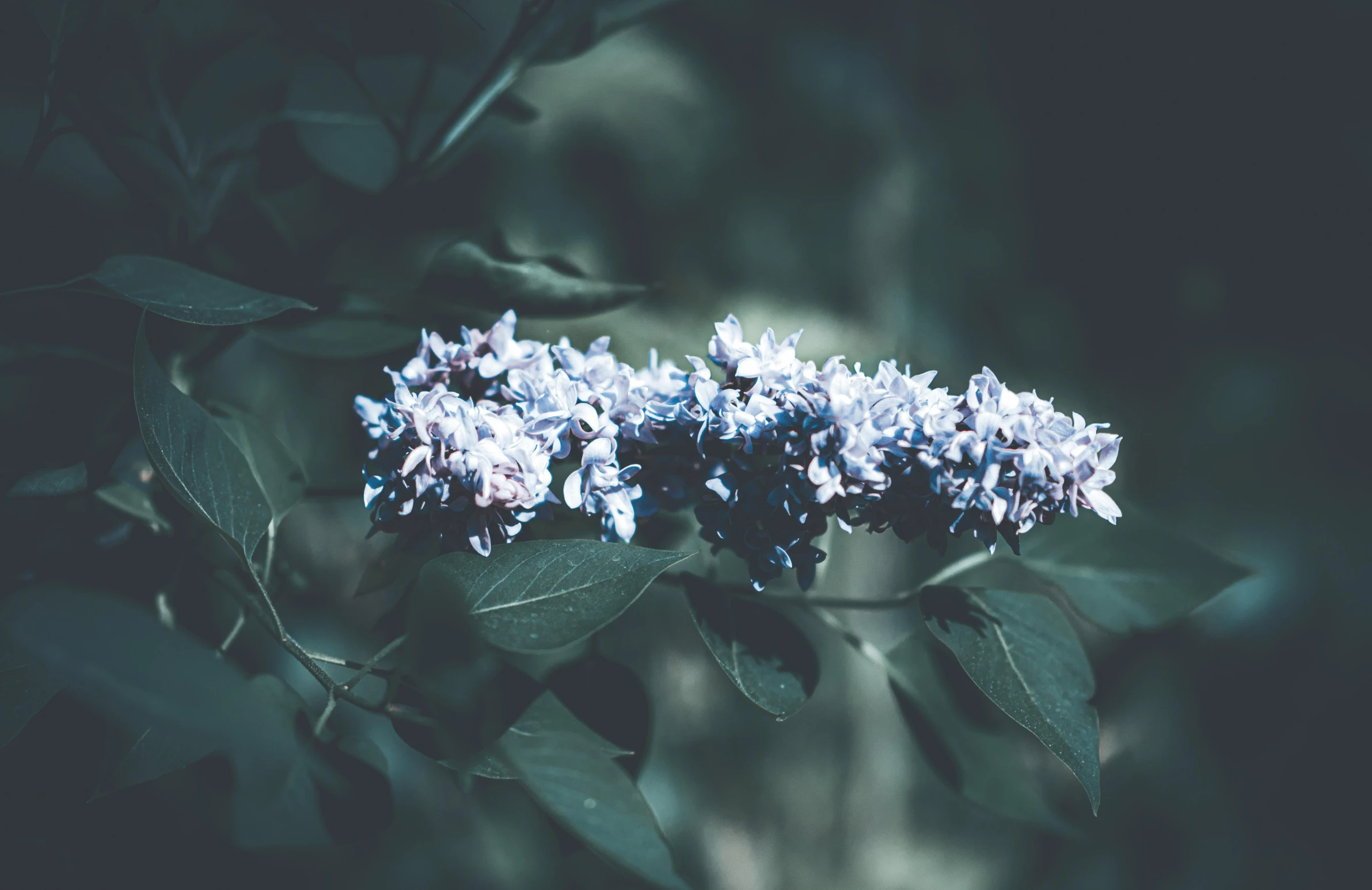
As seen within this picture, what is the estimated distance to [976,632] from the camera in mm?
383

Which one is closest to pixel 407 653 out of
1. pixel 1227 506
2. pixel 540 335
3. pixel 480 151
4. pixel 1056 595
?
pixel 540 335

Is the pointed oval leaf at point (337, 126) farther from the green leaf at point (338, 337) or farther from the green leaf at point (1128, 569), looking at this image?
the green leaf at point (1128, 569)

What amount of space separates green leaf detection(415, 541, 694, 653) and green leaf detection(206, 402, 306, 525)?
0.16 m

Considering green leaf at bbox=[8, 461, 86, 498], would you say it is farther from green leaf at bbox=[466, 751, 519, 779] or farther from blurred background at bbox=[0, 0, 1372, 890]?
blurred background at bbox=[0, 0, 1372, 890]

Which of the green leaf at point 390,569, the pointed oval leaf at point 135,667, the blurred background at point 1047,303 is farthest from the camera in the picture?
the blurred background at point 1047,303

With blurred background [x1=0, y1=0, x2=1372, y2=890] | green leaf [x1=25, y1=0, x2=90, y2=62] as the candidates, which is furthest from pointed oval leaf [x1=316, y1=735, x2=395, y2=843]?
blurred background [x1=0, y1=0, x2=1372, y2=890]

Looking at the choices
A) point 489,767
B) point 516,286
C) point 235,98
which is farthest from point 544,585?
point 235,98

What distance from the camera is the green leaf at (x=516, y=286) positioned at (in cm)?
42

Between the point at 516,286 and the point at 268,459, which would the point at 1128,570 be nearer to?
the point at 516,286

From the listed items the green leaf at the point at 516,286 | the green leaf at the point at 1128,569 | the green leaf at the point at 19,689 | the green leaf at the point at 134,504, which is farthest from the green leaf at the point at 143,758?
the green leaf at the point at 1128,569

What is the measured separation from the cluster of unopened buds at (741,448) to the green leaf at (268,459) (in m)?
0.09

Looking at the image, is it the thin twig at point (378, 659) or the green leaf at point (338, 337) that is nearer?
the thin twig at point (378, 659)

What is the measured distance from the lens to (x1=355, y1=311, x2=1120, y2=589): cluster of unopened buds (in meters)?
0.34

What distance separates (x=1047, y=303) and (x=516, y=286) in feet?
2.69
